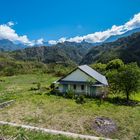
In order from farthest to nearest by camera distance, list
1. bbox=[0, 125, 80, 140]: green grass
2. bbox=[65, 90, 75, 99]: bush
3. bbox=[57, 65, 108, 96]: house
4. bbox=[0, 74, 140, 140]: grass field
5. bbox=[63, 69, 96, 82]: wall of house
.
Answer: bbox=[63, 69, 96, 82]: wall of house < bbox=[57, 65, 108, 96]: house < bbox=[65, 90, 75, 99]: bush < bbox=[0, 74, 140, 140]: grass field < bbox=[0, 125, 80, 140]: green grass

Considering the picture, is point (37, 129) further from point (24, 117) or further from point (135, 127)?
point (135, 127)

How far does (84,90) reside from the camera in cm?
4469

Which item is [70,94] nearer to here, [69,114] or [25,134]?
[69,114]

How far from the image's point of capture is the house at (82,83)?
43781 millimetres

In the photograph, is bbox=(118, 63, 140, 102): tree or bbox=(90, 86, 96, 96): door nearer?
bbox=(118, 63, 140, 102): tree

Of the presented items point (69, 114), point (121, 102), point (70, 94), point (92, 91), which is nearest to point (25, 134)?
point (69, 114)

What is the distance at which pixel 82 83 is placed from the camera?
4469 centimetres

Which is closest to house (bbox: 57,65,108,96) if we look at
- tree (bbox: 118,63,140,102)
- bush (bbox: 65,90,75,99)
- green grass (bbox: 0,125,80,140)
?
bush (bbox: 65,90,75,99)

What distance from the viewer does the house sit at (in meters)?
43.8

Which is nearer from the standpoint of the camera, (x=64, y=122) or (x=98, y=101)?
(x=64, y=122)

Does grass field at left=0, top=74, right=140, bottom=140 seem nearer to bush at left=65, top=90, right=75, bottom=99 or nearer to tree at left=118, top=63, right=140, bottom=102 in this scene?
bush at left=65, top=90, right=75, bottom=99

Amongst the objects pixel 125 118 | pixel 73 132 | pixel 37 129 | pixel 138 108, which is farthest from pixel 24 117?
pixel 138 108

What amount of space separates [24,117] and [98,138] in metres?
9.37

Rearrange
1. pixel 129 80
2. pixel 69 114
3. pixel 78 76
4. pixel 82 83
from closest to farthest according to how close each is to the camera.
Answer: pixel 69 114 → pixel 129 80 → pixel 82 83 → pixel 78 76
